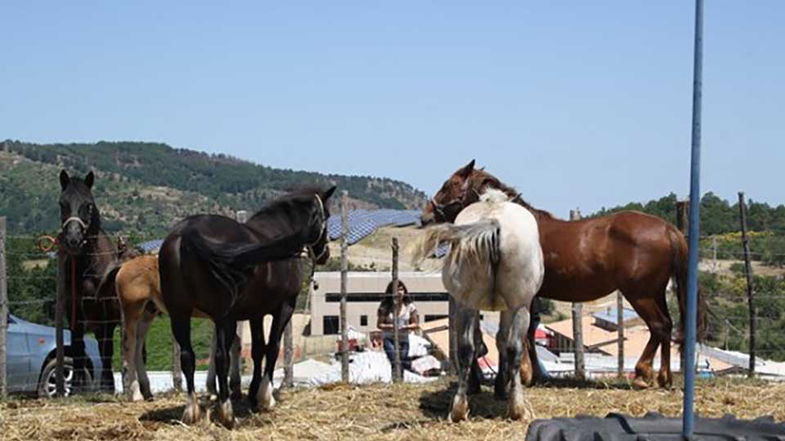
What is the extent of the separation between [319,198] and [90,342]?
15.0 ft

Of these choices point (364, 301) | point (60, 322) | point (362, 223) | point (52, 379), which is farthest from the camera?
point (364, 301)

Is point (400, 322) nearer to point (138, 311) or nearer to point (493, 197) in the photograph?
point (138, 311)

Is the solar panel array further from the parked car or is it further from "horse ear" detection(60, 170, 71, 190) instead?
the parked car

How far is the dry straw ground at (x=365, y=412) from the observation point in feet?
25.3

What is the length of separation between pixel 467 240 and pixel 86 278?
519 centimetres

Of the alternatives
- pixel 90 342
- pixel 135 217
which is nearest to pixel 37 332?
pixel 90 342

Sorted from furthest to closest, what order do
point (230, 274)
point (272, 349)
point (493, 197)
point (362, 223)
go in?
point (362, 223)
point (272, 349)
point (493, 197)
point (230, 274)

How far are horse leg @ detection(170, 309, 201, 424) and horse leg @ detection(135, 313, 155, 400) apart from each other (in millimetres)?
1943

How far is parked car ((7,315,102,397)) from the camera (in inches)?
437

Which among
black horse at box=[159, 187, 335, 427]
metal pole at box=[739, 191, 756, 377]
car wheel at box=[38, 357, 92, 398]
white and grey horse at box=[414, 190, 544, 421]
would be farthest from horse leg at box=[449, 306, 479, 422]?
metal pole at box=[739, 191, 756, 377]

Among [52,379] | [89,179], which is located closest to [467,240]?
[89,179]

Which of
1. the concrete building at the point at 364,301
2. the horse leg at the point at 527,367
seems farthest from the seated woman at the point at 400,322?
the concrete building at the point at 364,301

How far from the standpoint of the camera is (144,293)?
9633 millimetres

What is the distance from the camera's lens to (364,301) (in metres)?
36.7
